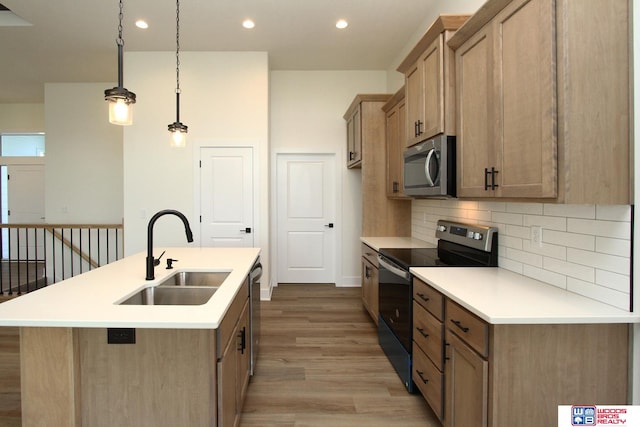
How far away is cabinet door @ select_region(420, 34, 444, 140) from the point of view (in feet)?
7.84

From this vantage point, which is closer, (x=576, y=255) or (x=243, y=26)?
(x=576, y=255)

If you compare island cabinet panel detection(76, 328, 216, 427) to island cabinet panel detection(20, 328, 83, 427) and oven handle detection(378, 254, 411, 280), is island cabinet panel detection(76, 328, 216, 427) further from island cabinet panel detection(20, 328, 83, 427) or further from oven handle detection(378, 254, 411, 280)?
oven handle detection(378, 254, 411, 280)

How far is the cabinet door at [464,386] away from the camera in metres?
1.50

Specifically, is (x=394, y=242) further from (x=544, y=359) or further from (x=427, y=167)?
(x=544, y=359)

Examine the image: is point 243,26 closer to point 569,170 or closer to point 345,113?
point 345,113

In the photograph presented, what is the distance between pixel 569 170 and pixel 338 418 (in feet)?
6.10

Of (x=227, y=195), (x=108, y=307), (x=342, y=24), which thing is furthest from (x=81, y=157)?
(x=108, y=307)

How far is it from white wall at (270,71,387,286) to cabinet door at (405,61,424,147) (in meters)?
2.40

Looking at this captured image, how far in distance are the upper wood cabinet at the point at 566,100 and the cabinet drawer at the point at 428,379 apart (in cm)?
106

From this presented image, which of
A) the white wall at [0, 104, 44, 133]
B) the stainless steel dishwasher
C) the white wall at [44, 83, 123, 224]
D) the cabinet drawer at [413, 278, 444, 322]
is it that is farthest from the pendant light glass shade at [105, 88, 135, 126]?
the white wall at [0, 104, 44, 133]

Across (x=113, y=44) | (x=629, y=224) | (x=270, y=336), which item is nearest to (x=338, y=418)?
(x=270, y=336)

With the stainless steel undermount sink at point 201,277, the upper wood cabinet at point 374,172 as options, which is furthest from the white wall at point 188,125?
the stainless steel undermount sink at point 201,277

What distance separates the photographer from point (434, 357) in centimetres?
202

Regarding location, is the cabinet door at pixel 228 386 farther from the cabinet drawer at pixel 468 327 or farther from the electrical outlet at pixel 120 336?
the cabinet drawer at pixel 468 327
